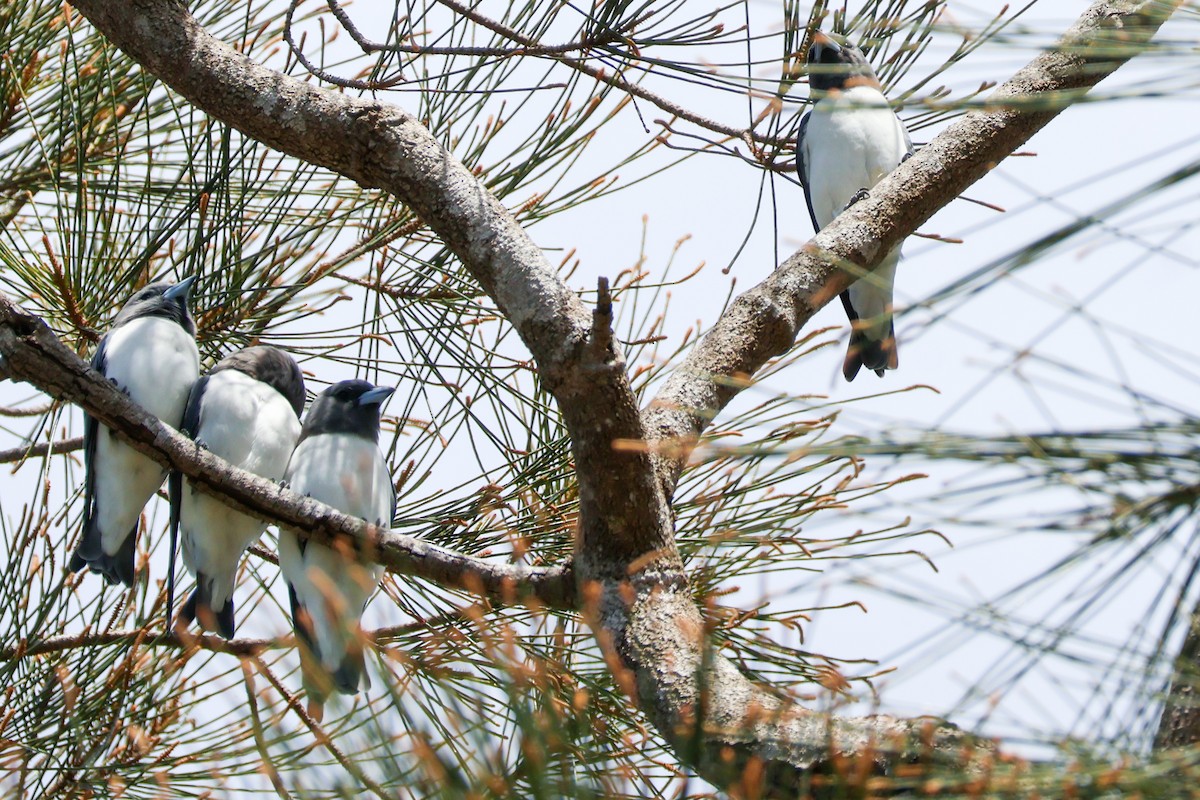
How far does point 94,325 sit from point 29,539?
1.69 ft

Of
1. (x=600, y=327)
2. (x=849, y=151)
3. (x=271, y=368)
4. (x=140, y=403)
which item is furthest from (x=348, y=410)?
(x=849, y=151)

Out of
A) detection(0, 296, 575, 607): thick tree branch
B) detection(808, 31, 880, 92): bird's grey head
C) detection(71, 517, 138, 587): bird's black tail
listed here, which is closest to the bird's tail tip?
detection(808, 31, 880, 92): bird's grey head

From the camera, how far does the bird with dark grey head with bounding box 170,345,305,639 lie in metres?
2.72

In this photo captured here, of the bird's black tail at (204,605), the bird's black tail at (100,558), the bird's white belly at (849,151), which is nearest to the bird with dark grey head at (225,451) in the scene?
the bird's black tail at (204,605)

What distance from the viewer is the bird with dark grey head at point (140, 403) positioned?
2.67m

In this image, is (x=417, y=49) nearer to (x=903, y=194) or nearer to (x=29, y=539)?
(x=903, y=194)

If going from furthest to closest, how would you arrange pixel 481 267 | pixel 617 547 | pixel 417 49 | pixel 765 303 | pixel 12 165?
1. pixel 12 165
2. pixel 417 49
3. pixel 765 303
4. pixel 481 267
5. pixel 617 547

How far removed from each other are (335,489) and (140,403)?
0.47 m

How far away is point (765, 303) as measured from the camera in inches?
72.3

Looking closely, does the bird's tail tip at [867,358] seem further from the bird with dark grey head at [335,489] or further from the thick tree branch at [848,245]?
the bird with dark grey head at [335,489]

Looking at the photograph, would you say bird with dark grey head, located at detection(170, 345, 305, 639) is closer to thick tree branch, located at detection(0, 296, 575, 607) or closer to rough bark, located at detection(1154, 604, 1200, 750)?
thick tree branch, located at detection(0, 296, 575, 607)

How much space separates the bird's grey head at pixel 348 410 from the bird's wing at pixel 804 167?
3.68 ft

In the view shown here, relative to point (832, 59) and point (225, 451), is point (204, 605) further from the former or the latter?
point (832, 59)

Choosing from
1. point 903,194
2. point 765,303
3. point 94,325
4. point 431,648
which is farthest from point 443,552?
point 94,325
